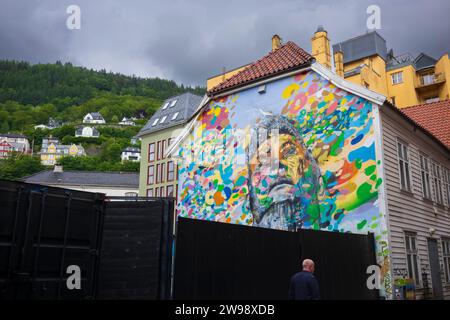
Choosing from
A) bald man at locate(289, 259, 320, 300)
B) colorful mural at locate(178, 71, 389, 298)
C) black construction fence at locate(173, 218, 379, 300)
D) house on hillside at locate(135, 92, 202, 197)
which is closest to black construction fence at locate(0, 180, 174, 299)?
black construction fence at locate(173, 218, 379, 300)

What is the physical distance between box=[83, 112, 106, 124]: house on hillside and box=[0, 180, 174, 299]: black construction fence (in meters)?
185

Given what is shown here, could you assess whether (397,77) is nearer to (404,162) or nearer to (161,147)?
(161,147)

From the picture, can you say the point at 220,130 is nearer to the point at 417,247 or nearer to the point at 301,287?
the point at 417,247

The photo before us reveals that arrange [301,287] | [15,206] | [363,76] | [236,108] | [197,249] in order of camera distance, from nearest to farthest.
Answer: [15,206]
[301,287]
[197,249]
[236,108]
[363,76]

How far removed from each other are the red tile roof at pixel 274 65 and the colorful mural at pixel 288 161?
1.48 ft

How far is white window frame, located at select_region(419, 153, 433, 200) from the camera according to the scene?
17.3m

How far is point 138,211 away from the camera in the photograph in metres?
8.84

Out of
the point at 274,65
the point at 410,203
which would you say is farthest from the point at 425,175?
the point at 274,65

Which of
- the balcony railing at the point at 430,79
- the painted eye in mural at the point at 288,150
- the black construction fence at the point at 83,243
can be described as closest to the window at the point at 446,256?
the painted eye in mural at the point at 288,150

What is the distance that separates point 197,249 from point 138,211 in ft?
4.79

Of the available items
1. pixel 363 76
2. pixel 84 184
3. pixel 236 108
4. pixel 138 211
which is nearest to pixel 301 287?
pixel 138 211

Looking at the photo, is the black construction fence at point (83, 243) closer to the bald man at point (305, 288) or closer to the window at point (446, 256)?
the bald man at point (305, 288)

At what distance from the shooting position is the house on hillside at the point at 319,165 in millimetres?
13883
